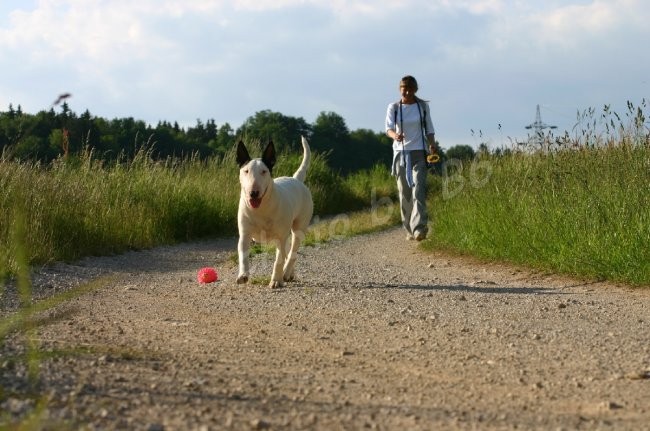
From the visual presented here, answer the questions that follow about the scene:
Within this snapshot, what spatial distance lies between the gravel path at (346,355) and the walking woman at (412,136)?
149 inches

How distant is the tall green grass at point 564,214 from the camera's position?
898cm

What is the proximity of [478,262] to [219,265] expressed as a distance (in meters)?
3.17

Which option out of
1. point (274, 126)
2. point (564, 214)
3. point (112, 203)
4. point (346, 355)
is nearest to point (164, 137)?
point (274, 126)

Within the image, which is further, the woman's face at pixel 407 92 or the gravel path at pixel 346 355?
the woman's face at pixel 407 92

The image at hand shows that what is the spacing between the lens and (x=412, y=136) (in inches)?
508

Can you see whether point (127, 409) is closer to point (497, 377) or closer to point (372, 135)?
point (497, 377)

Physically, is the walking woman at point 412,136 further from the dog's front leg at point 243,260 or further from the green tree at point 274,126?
the green tree at point 274,126

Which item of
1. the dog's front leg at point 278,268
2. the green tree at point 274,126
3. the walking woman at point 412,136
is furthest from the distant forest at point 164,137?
the walking woman at point 412,136

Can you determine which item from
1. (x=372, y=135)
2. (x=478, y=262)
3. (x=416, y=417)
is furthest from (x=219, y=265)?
(x=372, y=135)

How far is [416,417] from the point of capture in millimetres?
3686

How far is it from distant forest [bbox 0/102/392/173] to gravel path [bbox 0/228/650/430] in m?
1.31

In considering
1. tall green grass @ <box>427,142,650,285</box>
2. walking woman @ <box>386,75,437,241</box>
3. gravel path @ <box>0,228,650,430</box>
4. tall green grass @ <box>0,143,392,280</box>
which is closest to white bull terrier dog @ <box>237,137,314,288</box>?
gravel path @ <box>0,228,650,430</box>

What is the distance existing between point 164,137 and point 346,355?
2335 centimetres

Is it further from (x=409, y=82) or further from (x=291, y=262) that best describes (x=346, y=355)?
(x=409, y=82)
